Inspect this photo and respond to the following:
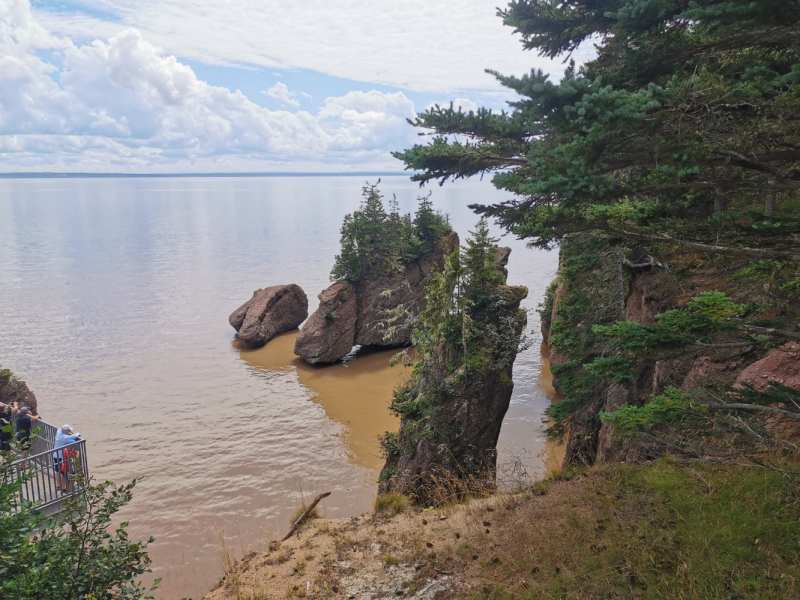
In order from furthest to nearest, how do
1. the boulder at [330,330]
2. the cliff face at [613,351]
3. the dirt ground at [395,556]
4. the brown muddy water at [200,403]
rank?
the boulder at [330,330] < the brown muddy water at [200,403] < the cliff face at [613,351] < the dirt ground at [395,556]

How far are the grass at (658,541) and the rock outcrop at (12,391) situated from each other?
18.2 metres

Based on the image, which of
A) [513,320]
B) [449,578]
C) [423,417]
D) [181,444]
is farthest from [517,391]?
[449,578]

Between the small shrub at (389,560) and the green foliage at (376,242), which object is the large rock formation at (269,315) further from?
the small shrub at (389,560)

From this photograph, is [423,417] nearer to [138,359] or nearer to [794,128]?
[794,128]

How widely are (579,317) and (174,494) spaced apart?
549 inches

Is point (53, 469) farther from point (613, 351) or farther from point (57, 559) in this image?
point (613, 351)

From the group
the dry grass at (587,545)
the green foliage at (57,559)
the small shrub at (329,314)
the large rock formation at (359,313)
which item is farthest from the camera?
the small shrub at (329,314)

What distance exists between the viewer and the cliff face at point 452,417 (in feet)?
44.2

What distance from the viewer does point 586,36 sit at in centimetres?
866

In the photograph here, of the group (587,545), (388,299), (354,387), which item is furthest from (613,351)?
(388,299)

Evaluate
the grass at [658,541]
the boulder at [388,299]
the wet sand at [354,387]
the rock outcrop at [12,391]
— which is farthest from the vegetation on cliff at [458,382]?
the rock outcrop at [12,391]

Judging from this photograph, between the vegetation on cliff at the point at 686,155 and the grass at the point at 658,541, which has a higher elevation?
the vegetation on cliff at the point at 686,155

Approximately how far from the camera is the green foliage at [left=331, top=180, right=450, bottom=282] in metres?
30.1

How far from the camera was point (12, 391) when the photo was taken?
59.8 feet
